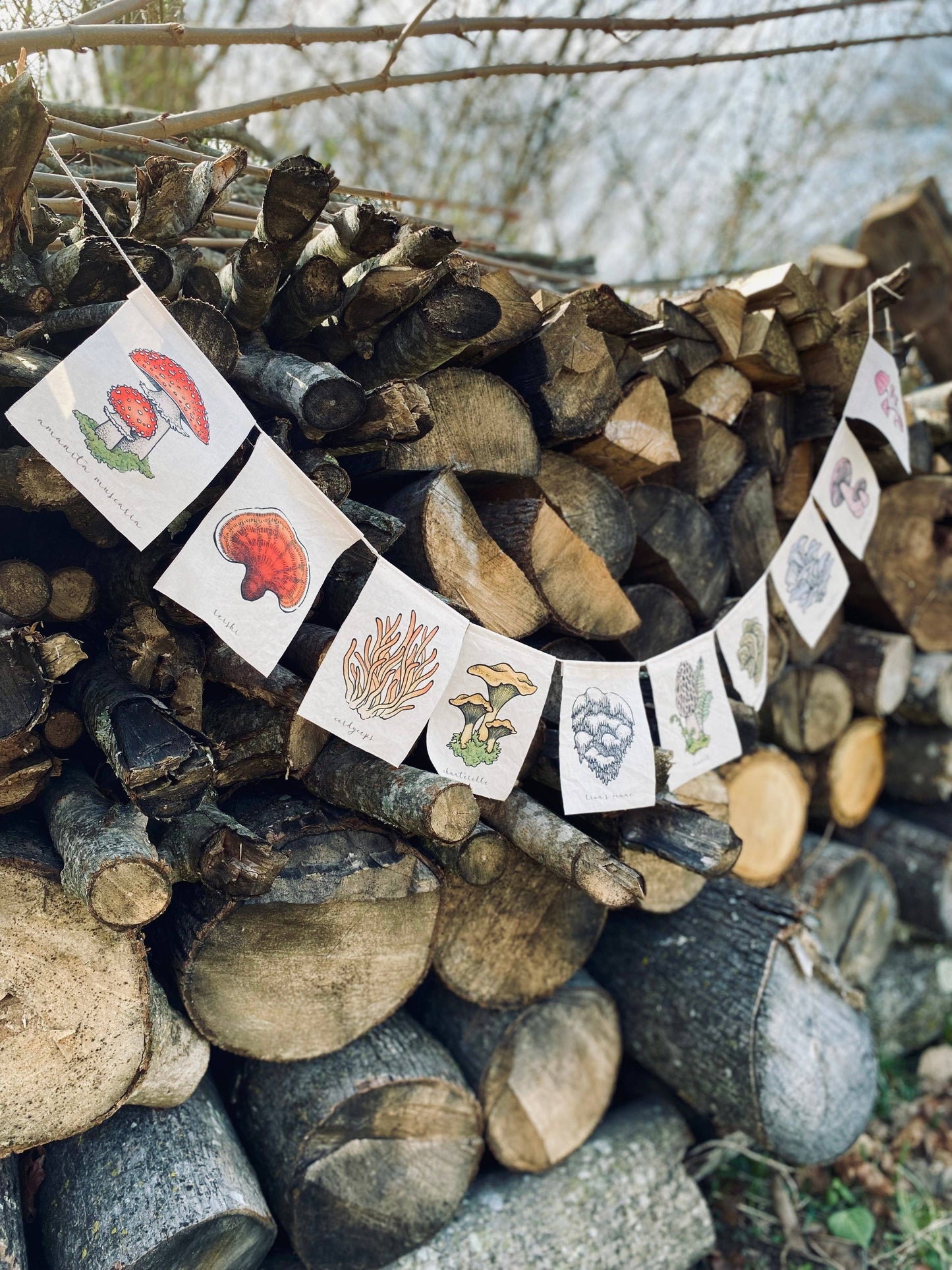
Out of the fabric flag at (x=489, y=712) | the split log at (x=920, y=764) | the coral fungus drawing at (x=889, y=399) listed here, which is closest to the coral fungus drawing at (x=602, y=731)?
the fabric flag at (x=489, y=712)

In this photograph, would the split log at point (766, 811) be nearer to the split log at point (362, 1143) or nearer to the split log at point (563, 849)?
the split log at point (563, 849)

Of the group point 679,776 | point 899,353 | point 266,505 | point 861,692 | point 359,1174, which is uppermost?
point 899,353

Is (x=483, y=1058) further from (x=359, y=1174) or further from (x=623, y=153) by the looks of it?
(x=623, y=153)

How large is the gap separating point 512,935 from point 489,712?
62 cm

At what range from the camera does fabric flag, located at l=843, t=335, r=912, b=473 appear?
2.59 meters

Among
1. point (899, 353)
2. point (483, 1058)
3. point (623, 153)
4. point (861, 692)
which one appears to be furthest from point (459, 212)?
point (483, 1058)

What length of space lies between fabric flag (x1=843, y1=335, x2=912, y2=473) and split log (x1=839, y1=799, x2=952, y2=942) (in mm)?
1449

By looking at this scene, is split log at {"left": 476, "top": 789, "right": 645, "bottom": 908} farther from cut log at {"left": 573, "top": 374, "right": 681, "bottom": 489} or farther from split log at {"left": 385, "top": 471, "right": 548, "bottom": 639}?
cut log at {"left": 573, "top": 374, "right": 681, "bottom": 489}

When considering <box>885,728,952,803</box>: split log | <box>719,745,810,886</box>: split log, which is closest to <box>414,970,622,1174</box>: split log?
<box>719,745,810,886</box>: split log

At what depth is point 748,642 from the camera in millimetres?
2443

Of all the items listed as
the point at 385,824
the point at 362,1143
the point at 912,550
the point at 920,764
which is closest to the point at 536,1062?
the point at 362,1143

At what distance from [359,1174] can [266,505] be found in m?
1.40

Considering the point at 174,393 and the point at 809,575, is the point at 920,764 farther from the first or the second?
the point at 174,393

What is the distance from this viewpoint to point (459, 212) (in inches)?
266
